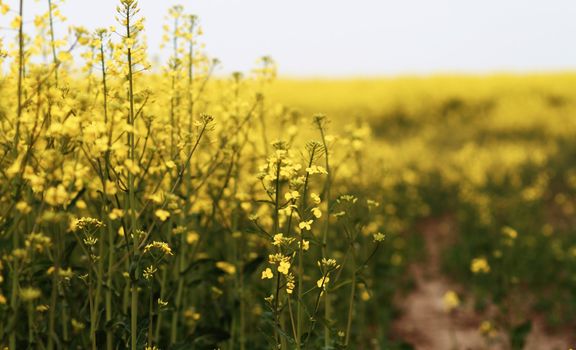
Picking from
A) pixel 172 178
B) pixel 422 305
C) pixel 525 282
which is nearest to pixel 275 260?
pixel 172 178

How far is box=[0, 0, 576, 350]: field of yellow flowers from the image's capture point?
2963mm

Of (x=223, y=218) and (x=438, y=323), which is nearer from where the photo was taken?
(x=223, y=218)

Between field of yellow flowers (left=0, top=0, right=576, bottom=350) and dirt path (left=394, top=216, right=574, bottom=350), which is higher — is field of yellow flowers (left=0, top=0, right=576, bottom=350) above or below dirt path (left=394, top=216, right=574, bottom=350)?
above

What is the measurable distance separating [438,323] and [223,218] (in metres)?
4.35

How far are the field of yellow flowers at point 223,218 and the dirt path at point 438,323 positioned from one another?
0.49ft

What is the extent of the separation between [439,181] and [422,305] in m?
6.35

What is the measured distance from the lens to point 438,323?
24.5 feet

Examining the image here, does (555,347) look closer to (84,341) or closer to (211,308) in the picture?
(211,308)

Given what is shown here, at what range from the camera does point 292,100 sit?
30.8m

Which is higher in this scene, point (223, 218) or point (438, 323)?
point (223, 218)

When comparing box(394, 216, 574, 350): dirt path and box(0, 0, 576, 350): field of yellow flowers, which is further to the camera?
box(394, 216, 574, 350): dirt path

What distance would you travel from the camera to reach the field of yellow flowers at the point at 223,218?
296cm

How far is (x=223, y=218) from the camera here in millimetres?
4105

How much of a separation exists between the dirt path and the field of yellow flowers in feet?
0.49
